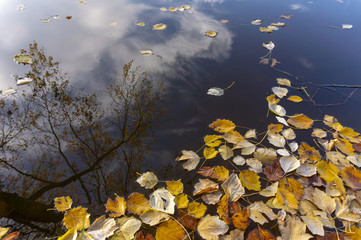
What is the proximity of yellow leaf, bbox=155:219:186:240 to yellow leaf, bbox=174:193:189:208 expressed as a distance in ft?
0.35

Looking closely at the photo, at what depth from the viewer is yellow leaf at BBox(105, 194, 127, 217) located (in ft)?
3.98

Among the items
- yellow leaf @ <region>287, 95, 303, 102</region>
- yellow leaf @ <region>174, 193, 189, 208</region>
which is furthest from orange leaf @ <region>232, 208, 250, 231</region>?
yellow leaf @ <region>287, 95, 303, 102</region>

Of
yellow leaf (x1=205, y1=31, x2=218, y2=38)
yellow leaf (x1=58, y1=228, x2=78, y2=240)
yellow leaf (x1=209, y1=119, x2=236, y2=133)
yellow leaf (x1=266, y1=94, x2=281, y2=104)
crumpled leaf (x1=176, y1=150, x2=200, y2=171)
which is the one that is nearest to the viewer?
yellow leaf (x1=58, y1=228, x2=78, y2=240)

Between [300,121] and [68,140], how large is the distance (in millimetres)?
1907

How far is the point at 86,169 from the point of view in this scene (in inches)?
59.2

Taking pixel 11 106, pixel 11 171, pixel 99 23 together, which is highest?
pixel 99 23

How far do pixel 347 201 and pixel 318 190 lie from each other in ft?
0.52

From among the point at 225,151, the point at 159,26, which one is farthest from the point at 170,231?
the point at 159,26

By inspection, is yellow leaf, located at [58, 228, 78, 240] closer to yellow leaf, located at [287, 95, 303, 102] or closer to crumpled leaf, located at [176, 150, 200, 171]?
crumpled leaf, located at [176, 150, 200, 171]

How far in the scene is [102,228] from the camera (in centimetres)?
113

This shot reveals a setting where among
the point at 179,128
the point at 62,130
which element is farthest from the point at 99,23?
the point at 179,128

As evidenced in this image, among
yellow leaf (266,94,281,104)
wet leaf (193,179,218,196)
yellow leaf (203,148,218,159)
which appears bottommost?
wet leaf (193,179,218,196)

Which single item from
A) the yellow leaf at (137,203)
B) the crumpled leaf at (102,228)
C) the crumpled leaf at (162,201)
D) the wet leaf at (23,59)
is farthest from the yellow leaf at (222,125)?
the wet leaf at (23,59)

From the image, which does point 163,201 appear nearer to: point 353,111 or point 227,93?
point 227,93
